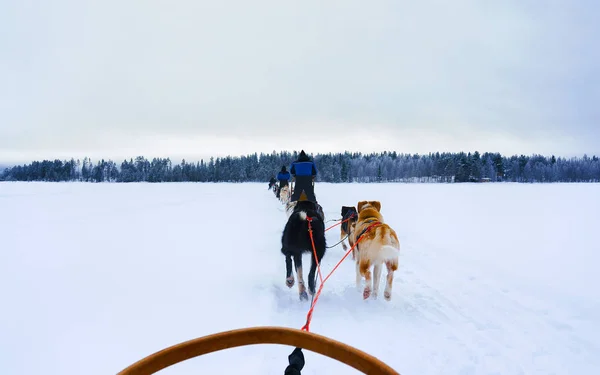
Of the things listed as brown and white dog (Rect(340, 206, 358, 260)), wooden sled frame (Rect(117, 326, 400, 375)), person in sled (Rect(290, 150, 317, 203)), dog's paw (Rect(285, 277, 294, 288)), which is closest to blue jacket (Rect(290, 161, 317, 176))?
person in sled (Rect(290, 150, 317, 203))

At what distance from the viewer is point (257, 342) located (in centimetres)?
135

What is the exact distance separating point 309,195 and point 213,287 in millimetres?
3485

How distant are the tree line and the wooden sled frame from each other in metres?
85.9

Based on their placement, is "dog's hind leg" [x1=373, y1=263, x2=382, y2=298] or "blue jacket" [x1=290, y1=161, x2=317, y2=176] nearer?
"dog's hind leg" [x1=373, y1=263, x2=382, y2=298]

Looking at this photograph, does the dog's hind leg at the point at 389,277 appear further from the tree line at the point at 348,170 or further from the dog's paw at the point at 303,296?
the tree line at the point at 348,170

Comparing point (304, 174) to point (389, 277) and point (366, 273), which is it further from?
point (389, 277)

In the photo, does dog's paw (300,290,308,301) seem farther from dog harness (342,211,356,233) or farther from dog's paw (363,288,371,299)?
dog harness (342,211,356,233)

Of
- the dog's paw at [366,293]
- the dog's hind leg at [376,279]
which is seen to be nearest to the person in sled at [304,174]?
A: the dog's hind leg at [376,279]

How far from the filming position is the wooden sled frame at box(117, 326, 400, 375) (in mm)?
1172

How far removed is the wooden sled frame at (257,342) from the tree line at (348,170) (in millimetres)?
85901

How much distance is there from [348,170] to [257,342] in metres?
94.6

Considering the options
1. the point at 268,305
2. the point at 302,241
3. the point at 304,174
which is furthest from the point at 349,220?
the point at 268,305

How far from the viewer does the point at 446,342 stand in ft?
10.9

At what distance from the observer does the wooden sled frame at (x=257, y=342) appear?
117cm
